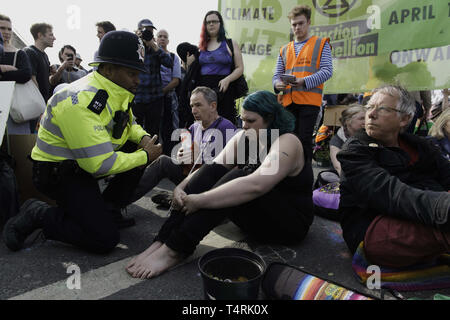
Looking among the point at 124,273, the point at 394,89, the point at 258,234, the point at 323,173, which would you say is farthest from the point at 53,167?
the point at 323,173

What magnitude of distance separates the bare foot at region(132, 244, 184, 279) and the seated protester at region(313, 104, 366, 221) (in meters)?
1.57

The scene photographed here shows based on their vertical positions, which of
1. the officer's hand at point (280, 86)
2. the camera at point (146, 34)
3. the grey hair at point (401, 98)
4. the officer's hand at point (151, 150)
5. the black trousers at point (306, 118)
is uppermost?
the camera at point (146, 34)

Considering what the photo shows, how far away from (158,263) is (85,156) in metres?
0.81

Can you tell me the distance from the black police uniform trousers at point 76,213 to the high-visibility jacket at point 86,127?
0.40 feet

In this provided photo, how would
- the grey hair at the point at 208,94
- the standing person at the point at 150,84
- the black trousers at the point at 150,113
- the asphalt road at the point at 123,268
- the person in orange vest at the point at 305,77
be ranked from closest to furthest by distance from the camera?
the asphalt road at the point at 123,268
the grey hair at the point at 208,94
the person in orange vest at the point at 305,77
the standing person at the point at 150,84
the black trousers at the point at 150,113

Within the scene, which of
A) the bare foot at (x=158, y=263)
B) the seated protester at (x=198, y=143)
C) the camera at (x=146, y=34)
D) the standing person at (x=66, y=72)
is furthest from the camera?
the standing person at (x=66, y=72)

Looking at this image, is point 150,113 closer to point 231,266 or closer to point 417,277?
point 231,266

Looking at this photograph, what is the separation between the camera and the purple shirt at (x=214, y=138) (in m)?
3.06

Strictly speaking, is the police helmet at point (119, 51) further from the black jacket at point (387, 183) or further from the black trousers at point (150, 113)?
the black trousers at point (150, 113)

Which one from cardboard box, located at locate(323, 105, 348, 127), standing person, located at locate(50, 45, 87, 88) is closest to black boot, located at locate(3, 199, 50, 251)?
standing person, located at locate(50, 45, 87, 88)

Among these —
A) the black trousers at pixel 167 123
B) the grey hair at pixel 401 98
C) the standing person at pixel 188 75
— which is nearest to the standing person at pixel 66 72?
the black trousers at pixel 167 123

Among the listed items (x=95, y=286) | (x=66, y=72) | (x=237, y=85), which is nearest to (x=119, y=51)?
(x=95, y=286)

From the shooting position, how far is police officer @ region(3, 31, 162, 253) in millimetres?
2006

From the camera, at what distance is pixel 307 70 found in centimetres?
344
